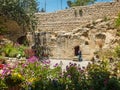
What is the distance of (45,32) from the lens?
2545 centimetres

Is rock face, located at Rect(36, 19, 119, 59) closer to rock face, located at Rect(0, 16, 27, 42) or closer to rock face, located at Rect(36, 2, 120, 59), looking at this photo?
rock face, located at Rect(36, 2, 120, 59)

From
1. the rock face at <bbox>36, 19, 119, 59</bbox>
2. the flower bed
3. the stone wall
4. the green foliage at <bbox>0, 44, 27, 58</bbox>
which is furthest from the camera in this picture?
the stone wall

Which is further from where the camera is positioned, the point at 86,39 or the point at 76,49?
the point at 76,49

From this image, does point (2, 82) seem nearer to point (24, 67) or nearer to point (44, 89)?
point (44, 89)

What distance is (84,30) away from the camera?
77.0 ft

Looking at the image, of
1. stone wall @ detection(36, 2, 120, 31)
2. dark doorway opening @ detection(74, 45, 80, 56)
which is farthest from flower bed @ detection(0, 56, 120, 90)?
stone wall @ detection(36, 2, 120, 31)

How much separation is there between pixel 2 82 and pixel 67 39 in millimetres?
16299

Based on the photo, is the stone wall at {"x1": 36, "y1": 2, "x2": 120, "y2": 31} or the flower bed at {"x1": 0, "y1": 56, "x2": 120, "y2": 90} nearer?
the flower bed at {"x1": 0, "y1": 56, "x2": 120, "y2": 90}

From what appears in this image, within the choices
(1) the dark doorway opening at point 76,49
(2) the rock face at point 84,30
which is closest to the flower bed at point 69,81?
(2) the rock face at point 84,30

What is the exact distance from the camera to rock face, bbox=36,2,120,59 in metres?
22.0

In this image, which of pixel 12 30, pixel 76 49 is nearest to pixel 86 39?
pixel 76 49

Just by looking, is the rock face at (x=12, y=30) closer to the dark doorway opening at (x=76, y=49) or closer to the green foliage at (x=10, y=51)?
the dark doorway opening at (x=76, y=49)

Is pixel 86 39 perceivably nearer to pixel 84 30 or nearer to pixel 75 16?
pixel 84 30

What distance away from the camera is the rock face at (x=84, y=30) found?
867 inches
